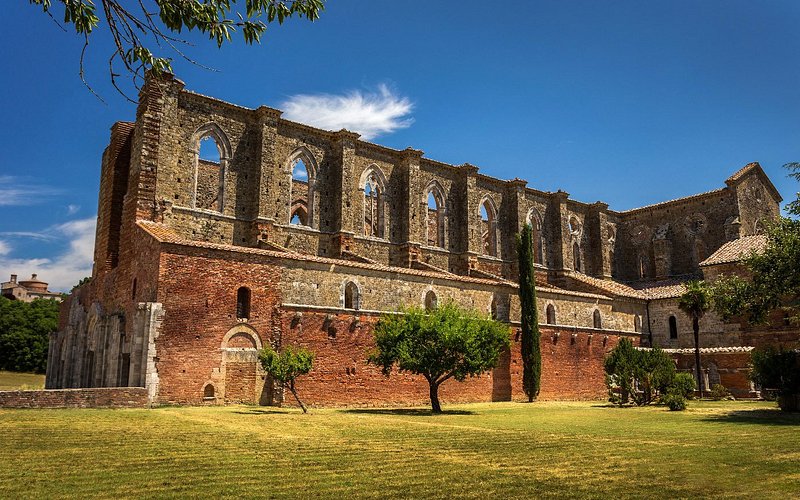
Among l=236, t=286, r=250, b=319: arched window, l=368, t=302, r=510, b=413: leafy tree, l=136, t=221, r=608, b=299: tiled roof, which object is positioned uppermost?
l=136, t=221, r=608, b=299: tiled roof

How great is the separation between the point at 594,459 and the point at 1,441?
10.5 m

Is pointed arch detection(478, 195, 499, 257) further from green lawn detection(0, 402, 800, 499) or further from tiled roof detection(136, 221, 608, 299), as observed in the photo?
green lawn detection(0, 402, 800, 499)

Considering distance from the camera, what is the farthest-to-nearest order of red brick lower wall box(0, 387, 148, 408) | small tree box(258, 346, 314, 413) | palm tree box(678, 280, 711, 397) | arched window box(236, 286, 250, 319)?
1. palm tree box(678, 280, 711, 397)
2. arched window box(236, 286, 250, 319)
3. small tree box(258, 346, 314, 413)
4. red brick lower wall box(0, 387, 148, 408)

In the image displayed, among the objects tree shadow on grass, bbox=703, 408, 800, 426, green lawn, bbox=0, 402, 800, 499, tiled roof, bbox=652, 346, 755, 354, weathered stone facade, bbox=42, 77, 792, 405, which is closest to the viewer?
green lawn, bbox=0, 402, 800, 499

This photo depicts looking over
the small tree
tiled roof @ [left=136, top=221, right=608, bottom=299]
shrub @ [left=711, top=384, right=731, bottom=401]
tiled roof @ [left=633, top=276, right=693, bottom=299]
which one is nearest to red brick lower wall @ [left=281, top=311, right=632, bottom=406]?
tiled roof @ [left=136, top=221, right=608, bottom=299]

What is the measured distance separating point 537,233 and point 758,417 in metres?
23.2

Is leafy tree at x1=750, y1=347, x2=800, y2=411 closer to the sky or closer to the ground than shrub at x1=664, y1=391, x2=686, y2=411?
closer to the sky

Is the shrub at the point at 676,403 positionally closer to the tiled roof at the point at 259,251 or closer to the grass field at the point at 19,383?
the tiled roof at the point at 259,251

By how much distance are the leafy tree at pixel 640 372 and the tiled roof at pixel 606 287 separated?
9934 millimetres

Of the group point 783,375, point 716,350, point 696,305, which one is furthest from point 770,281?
point 716,350

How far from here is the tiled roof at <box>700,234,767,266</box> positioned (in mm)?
36219

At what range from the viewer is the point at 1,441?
11539mm

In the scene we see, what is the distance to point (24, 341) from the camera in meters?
59.4

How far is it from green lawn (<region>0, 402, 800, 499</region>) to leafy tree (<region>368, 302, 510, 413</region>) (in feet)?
17.3
